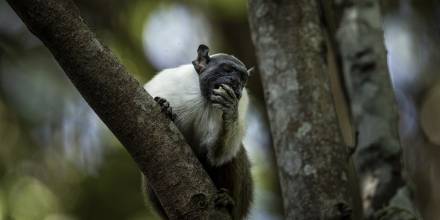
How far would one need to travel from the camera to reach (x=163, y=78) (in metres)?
4.69

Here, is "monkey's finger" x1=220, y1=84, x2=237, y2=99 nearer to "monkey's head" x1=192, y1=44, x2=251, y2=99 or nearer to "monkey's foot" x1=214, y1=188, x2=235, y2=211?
"monkey's head" x1=192, y1=44, x2=251, y2=99

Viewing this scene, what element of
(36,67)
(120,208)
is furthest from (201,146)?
(36,67)

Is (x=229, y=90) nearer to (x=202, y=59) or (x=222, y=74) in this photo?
(x=222, y=74)

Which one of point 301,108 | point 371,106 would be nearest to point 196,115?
point 301,108

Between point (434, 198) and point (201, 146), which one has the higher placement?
point (201, 146)

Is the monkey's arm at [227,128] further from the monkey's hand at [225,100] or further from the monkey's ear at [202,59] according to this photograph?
the monkey's ear at [202,59]

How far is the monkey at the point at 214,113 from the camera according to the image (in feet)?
14.0

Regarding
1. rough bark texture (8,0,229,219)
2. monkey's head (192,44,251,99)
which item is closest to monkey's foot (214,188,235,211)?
rough bark texture (8,0,229,219)

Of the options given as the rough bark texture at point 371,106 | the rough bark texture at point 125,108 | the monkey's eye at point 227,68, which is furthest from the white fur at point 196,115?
the rough bark texture at point 371,106

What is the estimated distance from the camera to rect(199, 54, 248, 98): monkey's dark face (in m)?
4.41

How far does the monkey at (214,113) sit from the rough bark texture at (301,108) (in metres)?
0.25

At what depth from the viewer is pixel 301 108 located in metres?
4.20

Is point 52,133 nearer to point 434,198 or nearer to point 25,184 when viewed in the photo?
point 25,184

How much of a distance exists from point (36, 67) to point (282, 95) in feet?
15.0
